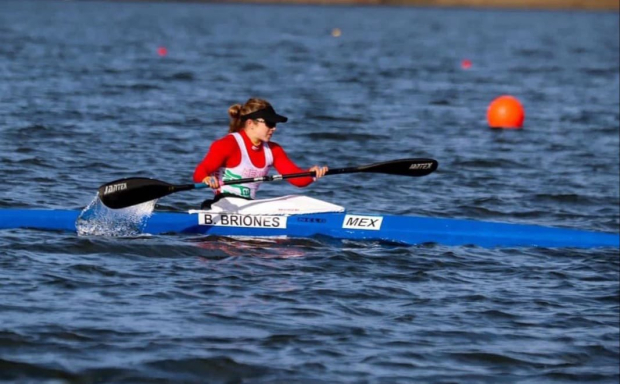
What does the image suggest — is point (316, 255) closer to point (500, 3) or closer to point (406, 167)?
point (406, 167)

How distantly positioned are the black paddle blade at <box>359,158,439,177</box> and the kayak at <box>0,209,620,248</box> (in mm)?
647

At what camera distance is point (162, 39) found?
1940 inches

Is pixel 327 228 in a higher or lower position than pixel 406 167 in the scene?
lower

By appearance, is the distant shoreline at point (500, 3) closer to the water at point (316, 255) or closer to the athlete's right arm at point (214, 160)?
the water at point (316, 255)

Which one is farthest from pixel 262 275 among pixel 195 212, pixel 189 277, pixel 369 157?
pixel 369 157

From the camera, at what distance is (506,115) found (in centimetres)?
2183

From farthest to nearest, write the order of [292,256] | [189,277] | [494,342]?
[292,256] → [189,277] → [494,342]

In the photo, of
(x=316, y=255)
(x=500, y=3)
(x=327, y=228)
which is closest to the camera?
(x=316, y=255)

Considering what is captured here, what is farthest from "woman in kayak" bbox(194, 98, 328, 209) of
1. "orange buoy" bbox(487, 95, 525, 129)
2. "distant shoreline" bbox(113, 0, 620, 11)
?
"distant shoreline" bbox(113, 0, 620, 11)

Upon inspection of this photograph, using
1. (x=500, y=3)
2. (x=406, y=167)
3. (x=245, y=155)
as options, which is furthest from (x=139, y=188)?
(x=500, y=3)

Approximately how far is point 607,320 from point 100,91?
1722cm

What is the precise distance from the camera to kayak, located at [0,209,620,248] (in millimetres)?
11438

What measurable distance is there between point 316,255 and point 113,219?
1980mm

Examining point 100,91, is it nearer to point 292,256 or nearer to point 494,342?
point 292,256
